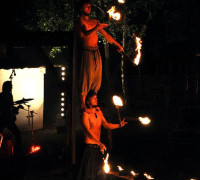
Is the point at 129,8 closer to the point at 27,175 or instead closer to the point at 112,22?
the point at 112,22

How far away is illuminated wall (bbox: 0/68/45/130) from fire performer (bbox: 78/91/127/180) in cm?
1028

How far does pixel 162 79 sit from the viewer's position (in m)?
22.7

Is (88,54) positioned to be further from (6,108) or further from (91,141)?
(6,108)

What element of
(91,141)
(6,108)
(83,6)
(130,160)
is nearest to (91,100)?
(91,141)

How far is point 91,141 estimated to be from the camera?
22.7 ft

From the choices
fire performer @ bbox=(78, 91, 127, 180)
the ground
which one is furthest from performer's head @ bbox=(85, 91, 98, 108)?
the ground

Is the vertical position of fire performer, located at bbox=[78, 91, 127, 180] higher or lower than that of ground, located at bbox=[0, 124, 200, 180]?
higher

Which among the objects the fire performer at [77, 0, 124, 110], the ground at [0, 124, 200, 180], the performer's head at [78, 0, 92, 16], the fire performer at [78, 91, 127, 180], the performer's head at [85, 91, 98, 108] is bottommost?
the ground at [0, 124, 200, 180]

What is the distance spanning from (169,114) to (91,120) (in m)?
9.30

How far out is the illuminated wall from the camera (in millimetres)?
16748

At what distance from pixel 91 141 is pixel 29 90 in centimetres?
1073

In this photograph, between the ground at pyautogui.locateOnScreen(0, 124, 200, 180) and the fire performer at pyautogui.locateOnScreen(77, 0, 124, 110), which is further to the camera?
the ground at pyautogui.locateOnScreen(0, 124, 200, 180)

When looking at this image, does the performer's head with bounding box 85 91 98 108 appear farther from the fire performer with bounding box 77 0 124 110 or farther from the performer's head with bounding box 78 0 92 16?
the performer's head with bounding box 78 0 92 16

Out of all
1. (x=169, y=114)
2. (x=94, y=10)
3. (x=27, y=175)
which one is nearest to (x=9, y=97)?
(x=27, y=175)
